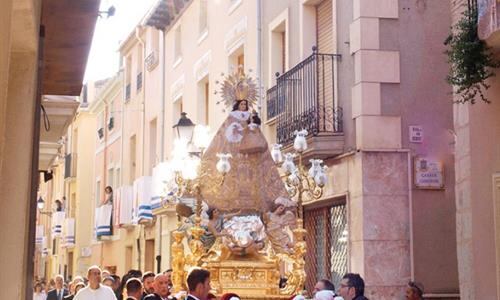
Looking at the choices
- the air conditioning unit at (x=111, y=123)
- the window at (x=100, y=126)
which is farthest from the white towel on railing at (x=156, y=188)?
the window at (x=100, y=126)

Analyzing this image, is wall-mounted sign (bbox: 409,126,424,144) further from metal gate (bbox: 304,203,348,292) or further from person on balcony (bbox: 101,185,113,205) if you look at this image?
person on balcony (bbox: 101,185,113,205)

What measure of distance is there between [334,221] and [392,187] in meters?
1.67

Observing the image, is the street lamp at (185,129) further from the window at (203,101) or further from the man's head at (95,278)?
the window at (203,101)

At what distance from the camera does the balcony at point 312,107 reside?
12.5 meters

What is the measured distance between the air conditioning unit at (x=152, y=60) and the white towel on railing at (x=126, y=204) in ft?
11.8

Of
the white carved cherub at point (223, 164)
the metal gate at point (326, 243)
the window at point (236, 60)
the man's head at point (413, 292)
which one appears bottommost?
the man's head at point (413, 292)

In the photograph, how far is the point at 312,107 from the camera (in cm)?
1282

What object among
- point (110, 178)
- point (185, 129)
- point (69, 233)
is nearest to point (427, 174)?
point (185, 129)

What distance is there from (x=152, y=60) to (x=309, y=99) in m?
13.5

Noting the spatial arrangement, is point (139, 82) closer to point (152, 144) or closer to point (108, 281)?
point (152, 144)

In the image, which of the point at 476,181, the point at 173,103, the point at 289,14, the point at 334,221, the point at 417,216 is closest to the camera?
the point at 476,181

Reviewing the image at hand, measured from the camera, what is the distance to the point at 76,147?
3878 cm

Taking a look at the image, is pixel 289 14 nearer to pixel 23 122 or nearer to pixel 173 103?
pixel 173 103

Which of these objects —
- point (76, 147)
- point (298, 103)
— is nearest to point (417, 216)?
point (298, 103)
